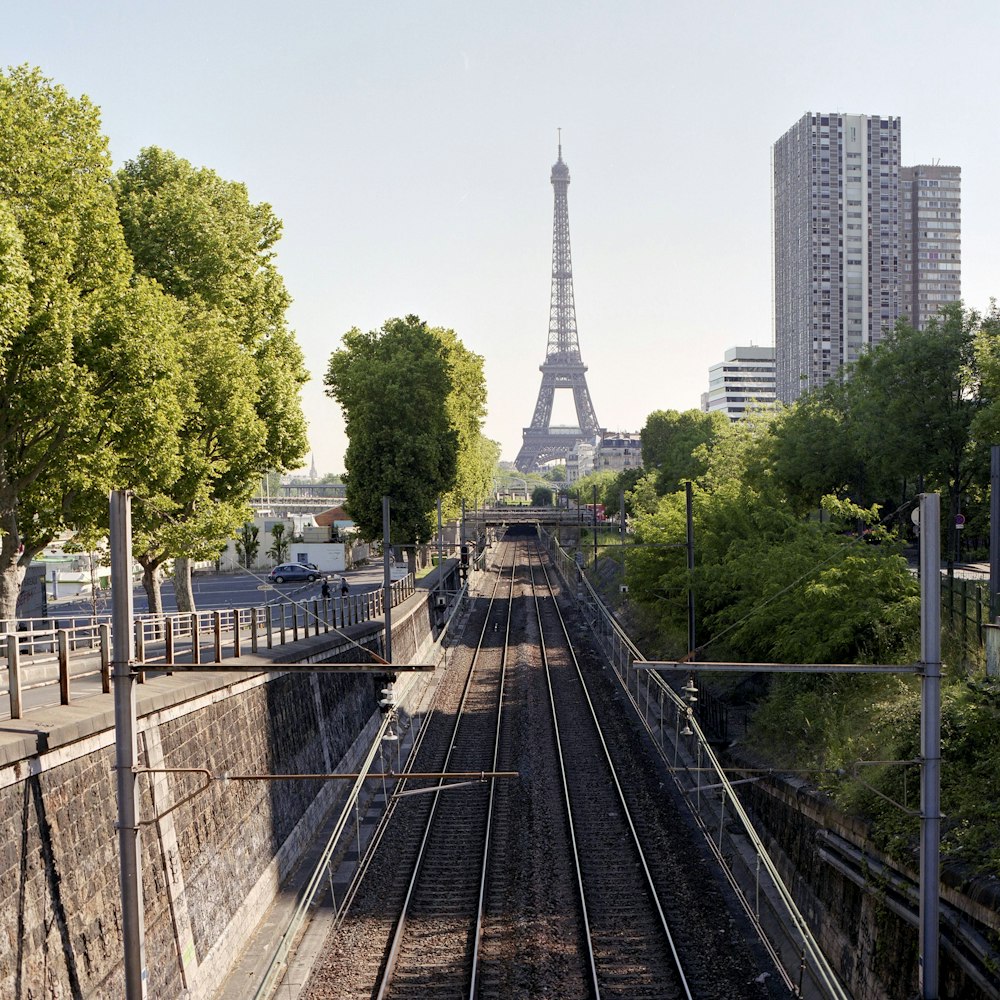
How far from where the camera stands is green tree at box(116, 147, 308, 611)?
24312 mm

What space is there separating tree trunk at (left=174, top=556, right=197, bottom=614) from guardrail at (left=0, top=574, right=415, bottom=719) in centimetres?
77

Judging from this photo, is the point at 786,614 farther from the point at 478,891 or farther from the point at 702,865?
the point at 478,891

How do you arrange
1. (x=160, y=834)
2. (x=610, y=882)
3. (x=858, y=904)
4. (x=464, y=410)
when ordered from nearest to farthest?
(x=160, y=834) → (x=858, y=904) → (x=610, y=882) → (x=464, y=410)

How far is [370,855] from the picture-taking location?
19.6 m

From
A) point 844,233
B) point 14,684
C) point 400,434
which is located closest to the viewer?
point 14,684

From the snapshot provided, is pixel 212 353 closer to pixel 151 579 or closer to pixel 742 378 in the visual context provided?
pixel 151 579

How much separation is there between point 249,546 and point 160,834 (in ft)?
171

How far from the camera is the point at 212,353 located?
24.8 m

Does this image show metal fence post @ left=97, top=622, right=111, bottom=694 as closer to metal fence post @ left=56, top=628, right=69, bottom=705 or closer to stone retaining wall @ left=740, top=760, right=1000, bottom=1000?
metal fence post @ left=56, top=628, right=69, bottom=705

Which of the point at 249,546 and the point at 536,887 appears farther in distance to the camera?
the point at 249,546

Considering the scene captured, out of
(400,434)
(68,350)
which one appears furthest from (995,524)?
(400,434)

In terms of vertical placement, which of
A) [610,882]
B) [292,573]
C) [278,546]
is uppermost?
[278,546]

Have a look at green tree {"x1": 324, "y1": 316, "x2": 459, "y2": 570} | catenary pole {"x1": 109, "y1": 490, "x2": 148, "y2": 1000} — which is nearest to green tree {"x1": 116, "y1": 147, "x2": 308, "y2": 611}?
catenary pole {"x1": 109, "y1": 490, "x2": 148, "y2": 1000}

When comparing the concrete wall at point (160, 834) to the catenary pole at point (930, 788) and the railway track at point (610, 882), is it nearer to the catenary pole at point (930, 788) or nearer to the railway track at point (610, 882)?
the railway track at point (610, 882)
